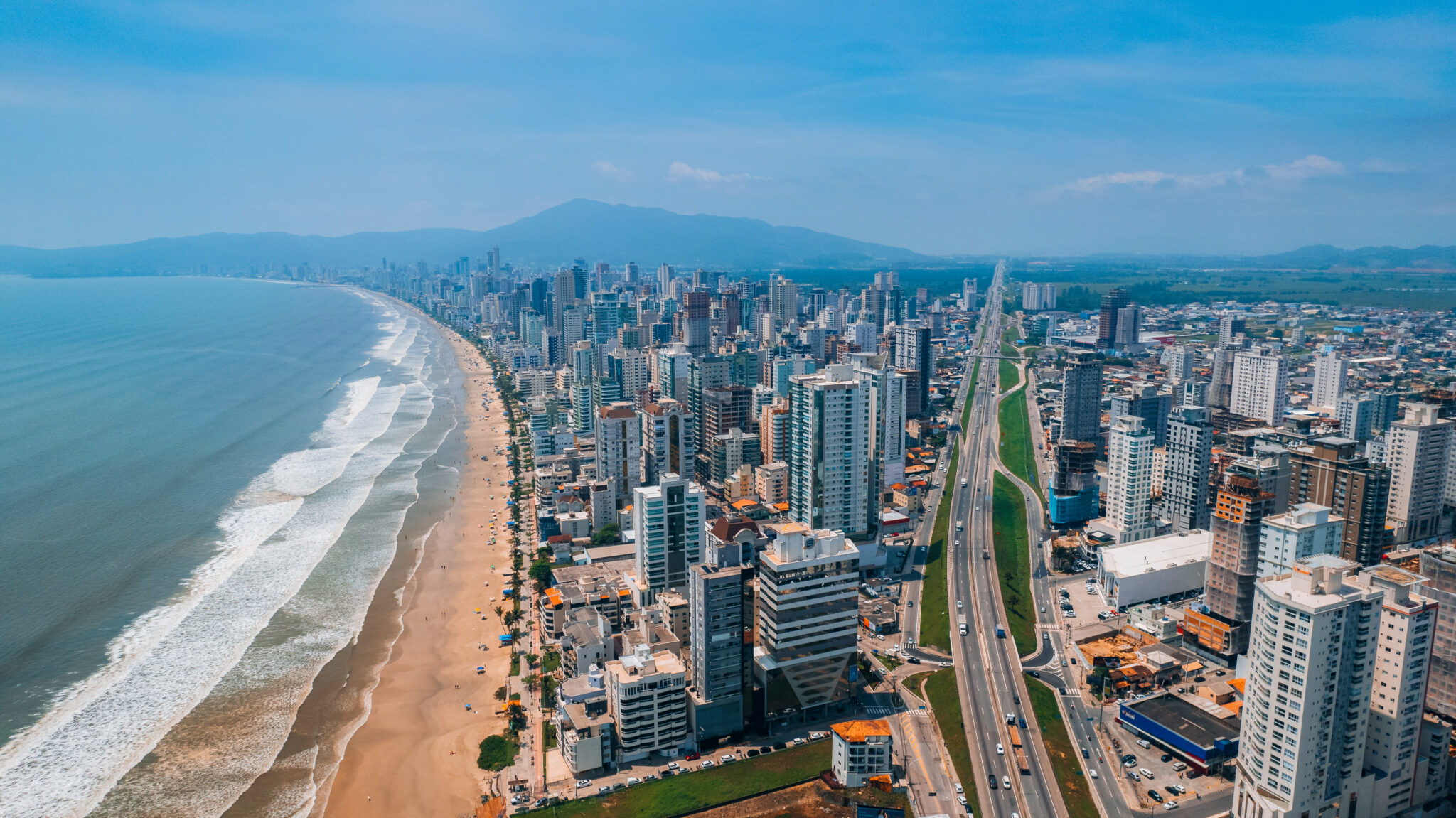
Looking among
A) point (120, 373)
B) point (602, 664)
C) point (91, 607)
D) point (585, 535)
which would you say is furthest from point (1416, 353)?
point (120, 373)

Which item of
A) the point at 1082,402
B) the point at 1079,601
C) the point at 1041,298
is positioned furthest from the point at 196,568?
the point at 1041,298

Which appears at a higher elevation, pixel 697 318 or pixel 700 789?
pixel 697 318

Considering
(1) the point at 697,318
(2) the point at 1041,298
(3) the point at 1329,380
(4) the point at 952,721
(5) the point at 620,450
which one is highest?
(2) the point at 1041,298

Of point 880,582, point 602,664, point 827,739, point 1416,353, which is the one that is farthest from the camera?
point 1416,353

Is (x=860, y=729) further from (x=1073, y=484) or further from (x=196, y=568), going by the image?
(x=196, y=568)

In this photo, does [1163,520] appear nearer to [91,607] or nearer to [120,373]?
[91,607]

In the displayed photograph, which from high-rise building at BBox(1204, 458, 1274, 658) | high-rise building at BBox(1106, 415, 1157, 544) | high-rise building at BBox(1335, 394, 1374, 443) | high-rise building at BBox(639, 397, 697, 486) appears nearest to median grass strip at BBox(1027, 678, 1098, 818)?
high-rise building at BBox(1204, 458, 1274, 658)

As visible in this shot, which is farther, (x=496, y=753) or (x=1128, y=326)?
(x=1128, y=326)
